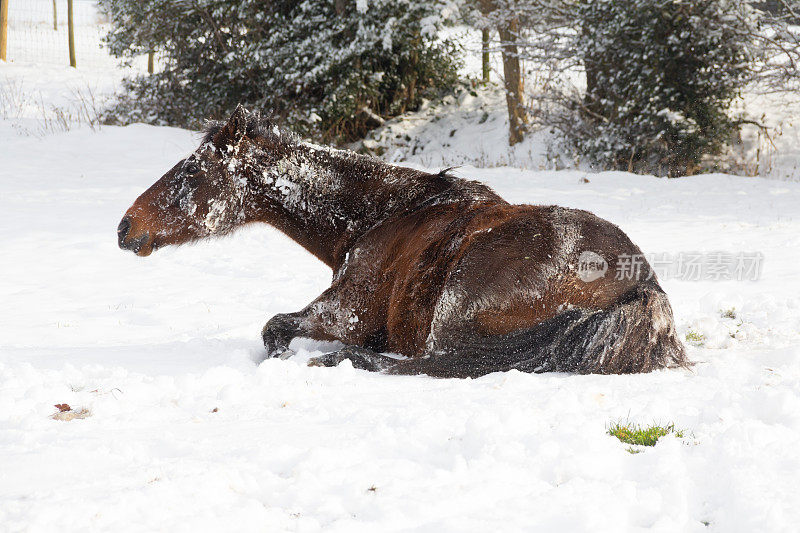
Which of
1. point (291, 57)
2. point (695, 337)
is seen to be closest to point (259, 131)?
point (695, 337)

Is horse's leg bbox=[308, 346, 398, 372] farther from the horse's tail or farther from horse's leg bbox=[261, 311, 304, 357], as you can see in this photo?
horse's leg bbox=[261, 311, 304, 357]

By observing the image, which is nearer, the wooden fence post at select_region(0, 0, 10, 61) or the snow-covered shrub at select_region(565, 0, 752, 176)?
the snow-covered shrub at select_region(565, 0, 752, 176)

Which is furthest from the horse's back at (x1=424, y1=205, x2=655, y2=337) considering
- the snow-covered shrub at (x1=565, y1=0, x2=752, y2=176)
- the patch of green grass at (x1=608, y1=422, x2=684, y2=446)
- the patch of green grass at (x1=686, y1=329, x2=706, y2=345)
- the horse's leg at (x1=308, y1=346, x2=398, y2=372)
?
the snow-covered shrub at (x1=565, y1=0, x2=752, y2=176)

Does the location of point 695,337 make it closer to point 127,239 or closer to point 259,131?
point 259,131

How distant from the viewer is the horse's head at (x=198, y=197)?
193 inches

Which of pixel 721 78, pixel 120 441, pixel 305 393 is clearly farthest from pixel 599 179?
pixel 120 441

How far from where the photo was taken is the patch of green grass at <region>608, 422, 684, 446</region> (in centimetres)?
259

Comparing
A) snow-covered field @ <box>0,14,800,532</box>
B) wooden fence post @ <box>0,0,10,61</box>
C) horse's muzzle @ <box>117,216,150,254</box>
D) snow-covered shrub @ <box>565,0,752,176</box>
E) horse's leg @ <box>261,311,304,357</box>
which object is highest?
wooden fence post @ <box>0,0,10,61</box>

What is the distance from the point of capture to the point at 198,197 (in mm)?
4938

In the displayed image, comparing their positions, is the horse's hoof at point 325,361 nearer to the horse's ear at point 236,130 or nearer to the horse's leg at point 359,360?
the horse's leg at point 359,360

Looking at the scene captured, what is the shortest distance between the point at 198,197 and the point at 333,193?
3.24 ft

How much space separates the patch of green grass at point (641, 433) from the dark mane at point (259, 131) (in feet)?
10.7

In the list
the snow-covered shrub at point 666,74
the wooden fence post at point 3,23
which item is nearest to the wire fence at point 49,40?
the wooden fence post at point 3,23

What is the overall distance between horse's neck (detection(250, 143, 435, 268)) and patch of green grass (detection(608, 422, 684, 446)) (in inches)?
100
